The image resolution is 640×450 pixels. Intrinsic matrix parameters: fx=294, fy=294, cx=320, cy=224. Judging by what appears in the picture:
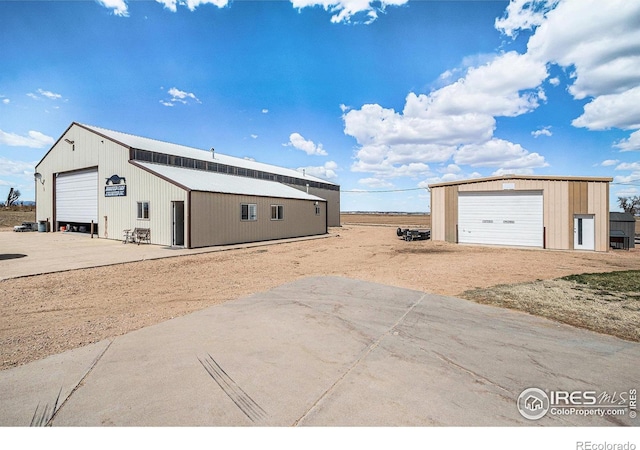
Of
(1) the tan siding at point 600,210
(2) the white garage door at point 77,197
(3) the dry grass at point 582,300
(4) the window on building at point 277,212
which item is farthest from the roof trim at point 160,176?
(1) the tan siding at point 600,210

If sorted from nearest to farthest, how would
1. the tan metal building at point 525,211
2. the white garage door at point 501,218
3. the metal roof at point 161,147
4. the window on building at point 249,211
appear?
the tan metal building at point 525,211 → the white garage door at point 501,218 → the window on building at point 249,211 → the metal roof at point 161,147

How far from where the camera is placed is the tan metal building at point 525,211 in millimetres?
16938

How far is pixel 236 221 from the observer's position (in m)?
18.5

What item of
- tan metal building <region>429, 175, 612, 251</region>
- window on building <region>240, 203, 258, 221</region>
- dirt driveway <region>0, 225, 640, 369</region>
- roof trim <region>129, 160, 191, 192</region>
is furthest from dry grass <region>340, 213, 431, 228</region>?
roof trim <region>129, 160, 191, 192</region>

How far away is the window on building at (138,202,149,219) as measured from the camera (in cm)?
1772

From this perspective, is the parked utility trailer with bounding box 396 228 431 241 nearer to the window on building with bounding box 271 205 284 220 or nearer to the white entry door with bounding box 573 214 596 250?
the white entry door with bounding box 573 214 596 250

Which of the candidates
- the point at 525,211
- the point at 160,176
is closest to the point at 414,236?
the point at 525,211

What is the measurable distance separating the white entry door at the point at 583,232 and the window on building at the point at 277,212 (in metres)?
18.7

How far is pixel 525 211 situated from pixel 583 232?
3075 mm

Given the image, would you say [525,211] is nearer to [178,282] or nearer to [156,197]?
[178,282]

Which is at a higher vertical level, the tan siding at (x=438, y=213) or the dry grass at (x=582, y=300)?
the tan siding at (x=438, y=213)

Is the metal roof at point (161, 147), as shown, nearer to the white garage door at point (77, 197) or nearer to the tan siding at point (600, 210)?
the white garage door at point (77, 197)

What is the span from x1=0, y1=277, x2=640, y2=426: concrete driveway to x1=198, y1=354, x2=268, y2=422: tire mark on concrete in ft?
0.04
